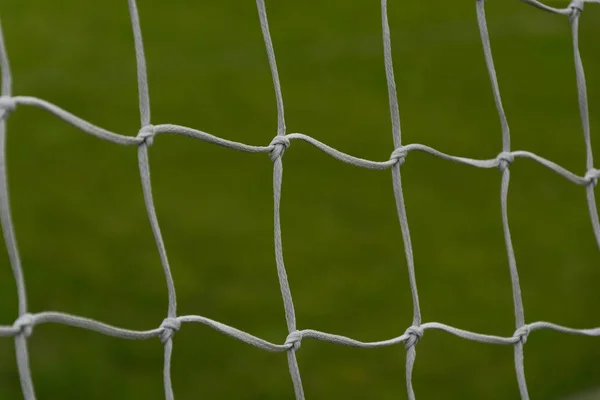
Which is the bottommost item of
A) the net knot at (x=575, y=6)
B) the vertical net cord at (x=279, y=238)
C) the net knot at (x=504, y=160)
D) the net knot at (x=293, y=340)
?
the net knot at (x=293, y=340)

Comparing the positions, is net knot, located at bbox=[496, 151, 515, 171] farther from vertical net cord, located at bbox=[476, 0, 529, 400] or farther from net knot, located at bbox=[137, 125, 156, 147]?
net knot, located at bbox=[137, 125, 156, 147]

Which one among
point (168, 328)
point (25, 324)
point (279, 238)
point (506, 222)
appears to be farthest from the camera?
point (506, 222)

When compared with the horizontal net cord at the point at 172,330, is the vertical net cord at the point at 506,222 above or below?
above

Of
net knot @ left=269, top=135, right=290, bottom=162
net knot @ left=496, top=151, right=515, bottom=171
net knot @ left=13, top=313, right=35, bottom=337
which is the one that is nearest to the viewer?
net knot @ left=13, top=313, right=35, bottom=337

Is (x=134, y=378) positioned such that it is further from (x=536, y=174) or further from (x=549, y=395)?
(x=536, y=174)

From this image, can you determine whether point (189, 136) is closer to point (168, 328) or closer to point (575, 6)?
point (168, 328)

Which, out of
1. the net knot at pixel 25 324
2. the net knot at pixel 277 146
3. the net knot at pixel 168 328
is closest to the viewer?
the net knot at pixel 25 324

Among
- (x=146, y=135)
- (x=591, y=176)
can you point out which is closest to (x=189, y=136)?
(x=146, y=135)

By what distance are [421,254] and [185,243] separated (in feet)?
2.04

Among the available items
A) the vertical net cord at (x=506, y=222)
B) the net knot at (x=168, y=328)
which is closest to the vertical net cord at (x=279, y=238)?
the net knot at (x=168, y=328)

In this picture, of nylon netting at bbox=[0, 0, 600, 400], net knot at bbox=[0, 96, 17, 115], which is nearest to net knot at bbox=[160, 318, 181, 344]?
nylon netting at bbox=[0, 0, 600, 400]

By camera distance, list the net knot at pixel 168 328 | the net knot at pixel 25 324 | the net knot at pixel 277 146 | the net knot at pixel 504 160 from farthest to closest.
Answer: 1. the net knot at pixel 504 160
2. the net knot at pixel 277 146
3. the net knot at pixel 168 328
4. the net knot at pixel 25 324

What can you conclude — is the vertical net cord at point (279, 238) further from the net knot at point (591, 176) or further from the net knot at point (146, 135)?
the net knot at point (591, 176)

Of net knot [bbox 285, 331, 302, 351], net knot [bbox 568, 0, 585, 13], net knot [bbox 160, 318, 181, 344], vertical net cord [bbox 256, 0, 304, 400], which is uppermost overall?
net knot [bbox 568, 0, 585, 13]
